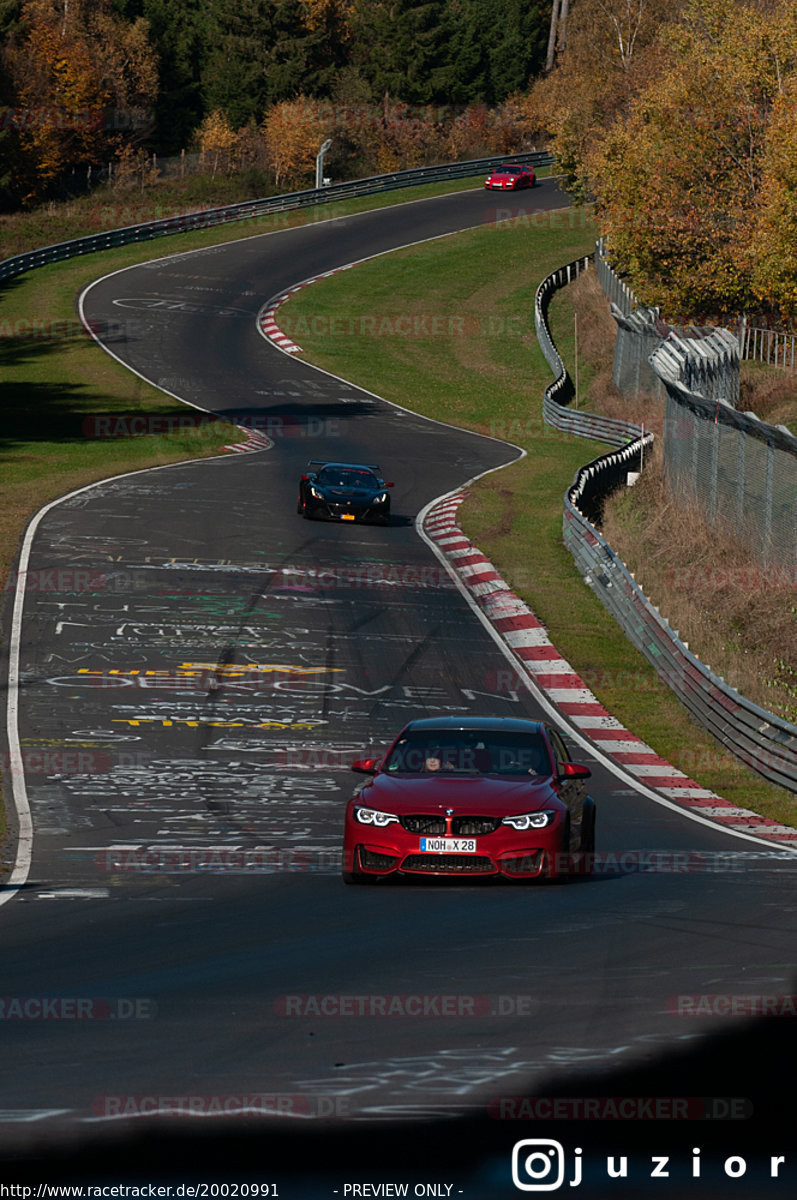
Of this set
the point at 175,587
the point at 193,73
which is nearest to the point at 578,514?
the point at 175,587

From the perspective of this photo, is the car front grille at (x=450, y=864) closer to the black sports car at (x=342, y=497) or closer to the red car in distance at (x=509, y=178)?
the black sports car at (x=342, y=497)

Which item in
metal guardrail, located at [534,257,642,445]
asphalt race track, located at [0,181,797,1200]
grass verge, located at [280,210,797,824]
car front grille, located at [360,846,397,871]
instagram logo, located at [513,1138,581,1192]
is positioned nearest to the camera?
instagram logo, located at [513,1138,581,1192]

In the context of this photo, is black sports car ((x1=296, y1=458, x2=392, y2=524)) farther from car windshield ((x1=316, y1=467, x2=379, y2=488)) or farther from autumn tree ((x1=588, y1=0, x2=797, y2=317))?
autumn tree ((x1=588, y1=0, x2=797, y2=317))

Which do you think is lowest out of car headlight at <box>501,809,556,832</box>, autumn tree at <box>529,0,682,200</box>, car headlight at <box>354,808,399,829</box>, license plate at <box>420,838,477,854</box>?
license plate at <box>420,838,477,854</box>

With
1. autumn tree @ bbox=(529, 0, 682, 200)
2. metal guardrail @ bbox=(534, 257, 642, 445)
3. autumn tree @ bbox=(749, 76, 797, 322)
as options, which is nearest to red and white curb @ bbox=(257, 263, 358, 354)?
metal guardrail @ bbox=(534, 257, 642, 445)

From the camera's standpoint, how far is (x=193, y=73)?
4210 inches

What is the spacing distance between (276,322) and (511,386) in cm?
1234

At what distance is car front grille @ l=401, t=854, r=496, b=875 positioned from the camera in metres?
12.3

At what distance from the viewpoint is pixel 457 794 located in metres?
12.6

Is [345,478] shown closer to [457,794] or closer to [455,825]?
[457,794]

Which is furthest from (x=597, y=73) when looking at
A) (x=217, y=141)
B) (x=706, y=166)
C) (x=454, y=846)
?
(x=454, y=846)

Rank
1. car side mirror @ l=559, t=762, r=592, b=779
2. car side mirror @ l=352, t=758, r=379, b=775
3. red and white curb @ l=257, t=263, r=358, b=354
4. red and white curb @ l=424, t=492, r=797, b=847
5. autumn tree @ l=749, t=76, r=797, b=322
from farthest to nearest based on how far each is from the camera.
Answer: red and white curb @ l=257, t=263, r=358, b=354, autumn tree @ l=749, t=76, r=797, b=322, red and white curb @ l=424, t=492, r=797, b=847, car side mirror @ l=352, t=758, r=379, b=775, car side mirror @ l=559, t=762, r=592, b=779

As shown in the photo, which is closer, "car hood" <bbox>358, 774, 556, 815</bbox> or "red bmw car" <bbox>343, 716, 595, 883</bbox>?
"red bmw car" <bbox>343, 716, 595, 883</bbox>

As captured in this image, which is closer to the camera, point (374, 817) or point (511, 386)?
point (374, 817)
